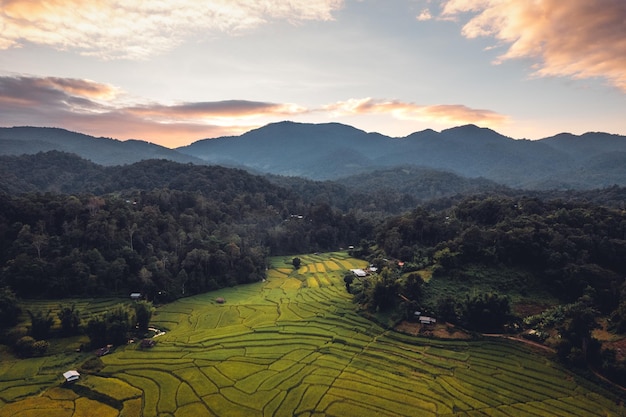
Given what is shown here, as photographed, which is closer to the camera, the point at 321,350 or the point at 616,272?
the point at 321,350

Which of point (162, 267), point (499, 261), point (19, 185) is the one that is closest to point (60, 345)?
point (162, 267)

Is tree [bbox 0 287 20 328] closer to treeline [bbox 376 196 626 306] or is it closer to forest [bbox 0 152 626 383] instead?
forest [bbox 0 152 626 383]

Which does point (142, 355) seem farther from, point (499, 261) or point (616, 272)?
point (616, 272)

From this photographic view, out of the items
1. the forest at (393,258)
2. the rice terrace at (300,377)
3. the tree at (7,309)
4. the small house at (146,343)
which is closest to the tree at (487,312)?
the forest at (393,258)

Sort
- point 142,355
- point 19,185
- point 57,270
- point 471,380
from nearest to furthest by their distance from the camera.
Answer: point 471,380 → point 142,355 → point 57,270 → point 19,185

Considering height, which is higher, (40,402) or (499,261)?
(499,261)

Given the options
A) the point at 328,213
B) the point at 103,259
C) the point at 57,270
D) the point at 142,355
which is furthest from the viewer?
the point at 328,213

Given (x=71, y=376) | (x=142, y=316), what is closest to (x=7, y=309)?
(x=142, y=316)

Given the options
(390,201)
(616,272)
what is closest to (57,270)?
(616,272)
